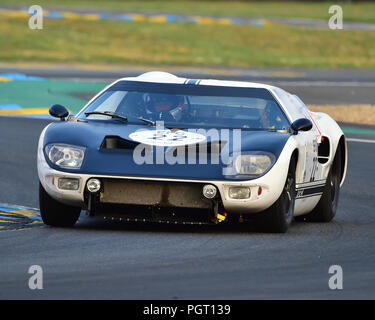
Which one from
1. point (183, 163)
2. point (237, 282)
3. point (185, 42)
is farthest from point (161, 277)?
point (185, 42)

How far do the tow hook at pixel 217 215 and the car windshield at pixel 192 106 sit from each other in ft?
2.98

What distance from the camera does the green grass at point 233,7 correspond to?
57875 mm

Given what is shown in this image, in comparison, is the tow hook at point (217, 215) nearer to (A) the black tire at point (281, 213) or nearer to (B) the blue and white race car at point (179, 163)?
(B) the blue and white race car at point (179, 163)

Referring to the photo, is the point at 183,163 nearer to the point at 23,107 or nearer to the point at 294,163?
the point at 294,163

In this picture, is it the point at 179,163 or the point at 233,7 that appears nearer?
the point at 179,163

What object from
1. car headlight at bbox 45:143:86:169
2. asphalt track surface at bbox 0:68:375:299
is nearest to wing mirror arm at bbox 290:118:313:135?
asphalt track surface at bbox 0:68:375:299

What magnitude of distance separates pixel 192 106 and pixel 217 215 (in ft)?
4.52

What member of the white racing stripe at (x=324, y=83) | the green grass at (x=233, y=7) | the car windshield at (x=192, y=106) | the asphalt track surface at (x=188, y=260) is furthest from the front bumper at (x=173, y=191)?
the green grass at (x=233, y=7)

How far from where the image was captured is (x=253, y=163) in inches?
338

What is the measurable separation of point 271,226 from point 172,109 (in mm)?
1401

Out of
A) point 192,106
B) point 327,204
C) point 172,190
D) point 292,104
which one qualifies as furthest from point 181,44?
point 172,190

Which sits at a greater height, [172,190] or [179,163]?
[179,163]

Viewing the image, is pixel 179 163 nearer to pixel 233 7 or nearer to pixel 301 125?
pixel 301 125

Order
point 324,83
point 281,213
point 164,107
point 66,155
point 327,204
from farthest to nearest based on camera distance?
point 324,83, point 327,204, point 164,107, point 281,213, point 66,155
